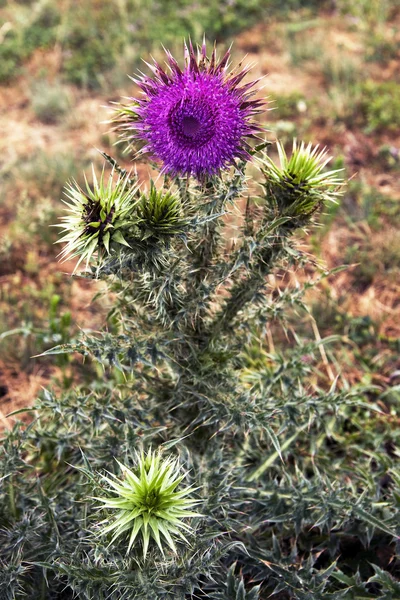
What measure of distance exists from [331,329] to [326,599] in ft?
6.59

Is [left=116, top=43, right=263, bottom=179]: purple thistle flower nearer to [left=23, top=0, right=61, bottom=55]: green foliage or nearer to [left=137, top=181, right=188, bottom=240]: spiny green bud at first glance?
[left=137, top=181, right=188, bottom=240]: spiny green bud

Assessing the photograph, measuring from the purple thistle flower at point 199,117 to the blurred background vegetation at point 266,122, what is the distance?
1.19 feet

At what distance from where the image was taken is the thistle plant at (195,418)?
2.01 meters

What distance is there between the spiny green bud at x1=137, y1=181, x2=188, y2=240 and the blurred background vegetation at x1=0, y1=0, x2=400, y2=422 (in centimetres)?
52

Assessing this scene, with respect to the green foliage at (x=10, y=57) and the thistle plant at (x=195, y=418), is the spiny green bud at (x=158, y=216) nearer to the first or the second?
the thistle plant at (x=195, y=418)

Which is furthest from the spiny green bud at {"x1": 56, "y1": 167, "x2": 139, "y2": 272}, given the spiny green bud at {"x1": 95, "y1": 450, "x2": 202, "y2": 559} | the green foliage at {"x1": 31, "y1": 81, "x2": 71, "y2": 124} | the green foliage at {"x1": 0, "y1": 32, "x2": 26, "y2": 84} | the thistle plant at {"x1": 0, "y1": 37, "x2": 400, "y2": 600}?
the green foliage at {"x1": 0, "y1": 32, "x2": 26, "y2": 84}

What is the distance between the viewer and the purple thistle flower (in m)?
2.00

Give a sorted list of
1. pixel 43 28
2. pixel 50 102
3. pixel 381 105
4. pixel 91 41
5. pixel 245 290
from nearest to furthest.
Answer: pixel 245 290 < pixel 381 105 < pixel 50 102 < pixel 91 41 < pixel 43 28

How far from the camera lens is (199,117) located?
6.54 feet

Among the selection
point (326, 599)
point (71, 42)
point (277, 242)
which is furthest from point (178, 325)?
point (71, 42)

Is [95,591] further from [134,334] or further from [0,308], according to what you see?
[0,308]

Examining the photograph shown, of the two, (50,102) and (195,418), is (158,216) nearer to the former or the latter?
(195,418)

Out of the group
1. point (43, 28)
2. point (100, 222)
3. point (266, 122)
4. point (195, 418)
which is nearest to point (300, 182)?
point (100, 222)

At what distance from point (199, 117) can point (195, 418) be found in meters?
1.49
